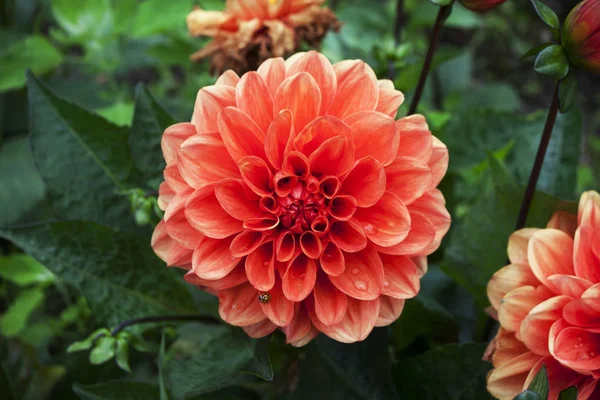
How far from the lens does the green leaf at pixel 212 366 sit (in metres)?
0.58

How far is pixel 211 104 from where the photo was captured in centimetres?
53

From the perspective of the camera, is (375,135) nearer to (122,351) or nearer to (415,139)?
(415,139)

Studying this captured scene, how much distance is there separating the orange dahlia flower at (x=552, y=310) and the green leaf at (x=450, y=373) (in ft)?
0.21

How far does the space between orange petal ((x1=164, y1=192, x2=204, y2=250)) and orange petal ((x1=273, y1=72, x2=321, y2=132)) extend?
111 millimetres

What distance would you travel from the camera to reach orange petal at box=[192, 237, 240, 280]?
1.63 feet

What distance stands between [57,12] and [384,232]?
2.74 feet

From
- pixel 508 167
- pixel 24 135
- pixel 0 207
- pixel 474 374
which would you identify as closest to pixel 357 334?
pixel 474 374

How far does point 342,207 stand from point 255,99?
0.39 feet

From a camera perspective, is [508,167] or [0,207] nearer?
[508,167]

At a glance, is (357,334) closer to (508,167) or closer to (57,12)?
(508,167)

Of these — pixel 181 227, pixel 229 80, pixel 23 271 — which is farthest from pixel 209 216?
pixel 23 271

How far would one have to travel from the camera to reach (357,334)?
0.51 meters

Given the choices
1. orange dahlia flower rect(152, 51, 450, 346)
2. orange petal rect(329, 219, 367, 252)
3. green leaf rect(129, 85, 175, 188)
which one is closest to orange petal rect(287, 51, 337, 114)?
orange dahlia flower rect(152, 51, 450, 346)

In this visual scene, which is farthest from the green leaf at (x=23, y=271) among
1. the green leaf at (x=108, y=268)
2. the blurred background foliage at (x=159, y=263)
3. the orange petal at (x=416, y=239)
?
the orange petal at (x=416, y=239)
